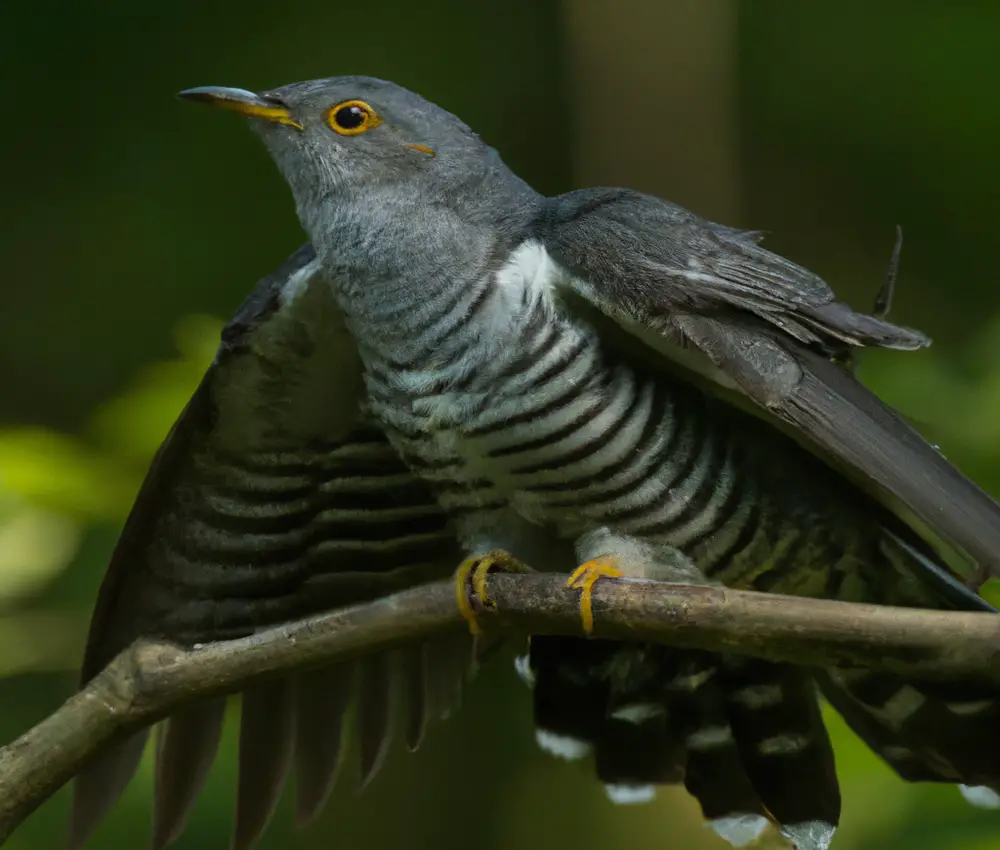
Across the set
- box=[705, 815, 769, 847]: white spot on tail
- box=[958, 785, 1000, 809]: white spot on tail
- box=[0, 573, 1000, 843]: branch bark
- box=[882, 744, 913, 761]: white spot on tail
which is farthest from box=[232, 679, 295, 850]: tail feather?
box=[958, 785, 1000, 809]: white spot on tail

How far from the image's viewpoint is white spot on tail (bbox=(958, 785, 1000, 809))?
218 cm

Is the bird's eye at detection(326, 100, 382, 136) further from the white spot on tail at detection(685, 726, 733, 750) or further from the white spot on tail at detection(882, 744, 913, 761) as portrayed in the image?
the white spot on tail at detection(882, 744, 913, 761)

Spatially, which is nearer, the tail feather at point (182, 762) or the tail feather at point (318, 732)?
the tail feather at point (182, 762)

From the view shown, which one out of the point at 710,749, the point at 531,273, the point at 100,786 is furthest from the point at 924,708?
the point at 100,786

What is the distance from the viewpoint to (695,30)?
10.3 ft

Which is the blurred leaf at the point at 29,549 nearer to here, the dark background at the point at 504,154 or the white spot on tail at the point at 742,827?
the dark background at the point at 504,154

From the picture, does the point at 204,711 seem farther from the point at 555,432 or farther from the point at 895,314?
the point at 895,314

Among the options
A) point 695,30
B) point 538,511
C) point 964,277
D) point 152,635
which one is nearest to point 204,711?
point 152,635

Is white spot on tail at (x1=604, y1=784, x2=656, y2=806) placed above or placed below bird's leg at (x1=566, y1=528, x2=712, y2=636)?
below

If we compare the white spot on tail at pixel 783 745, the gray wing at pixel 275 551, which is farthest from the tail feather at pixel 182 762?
the white spot on tail at pixel 783 745

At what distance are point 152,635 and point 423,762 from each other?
119 centimetres

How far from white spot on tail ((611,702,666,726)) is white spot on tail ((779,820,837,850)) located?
312 mm

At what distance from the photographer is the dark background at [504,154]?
122 inches

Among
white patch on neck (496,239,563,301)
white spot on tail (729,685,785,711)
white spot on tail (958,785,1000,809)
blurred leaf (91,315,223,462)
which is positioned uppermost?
white patch on neck (496,239,563,301)
